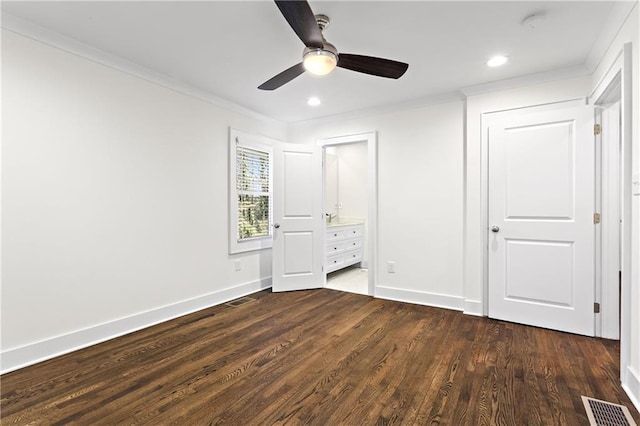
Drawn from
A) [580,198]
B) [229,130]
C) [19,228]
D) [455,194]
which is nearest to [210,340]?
[19,228]

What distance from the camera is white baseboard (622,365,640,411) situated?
1.77 meters

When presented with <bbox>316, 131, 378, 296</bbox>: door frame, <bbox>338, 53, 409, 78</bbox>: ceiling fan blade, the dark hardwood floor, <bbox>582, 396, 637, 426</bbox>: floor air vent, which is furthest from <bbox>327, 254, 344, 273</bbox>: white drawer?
<bbox>582, 396, 637, 426</bbox>: floor air vent

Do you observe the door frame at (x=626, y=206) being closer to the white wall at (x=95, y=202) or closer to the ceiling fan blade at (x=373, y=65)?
the ceiling fan blade at (x=373, y=65)

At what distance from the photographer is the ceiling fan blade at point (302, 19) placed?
154 centimetres

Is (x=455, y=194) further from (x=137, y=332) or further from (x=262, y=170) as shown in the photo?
(x=137, y=332)

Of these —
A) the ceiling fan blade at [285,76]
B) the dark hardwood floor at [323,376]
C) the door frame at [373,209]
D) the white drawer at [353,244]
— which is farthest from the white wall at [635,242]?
the white drawer at [353,244]

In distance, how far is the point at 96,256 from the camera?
8.64ft

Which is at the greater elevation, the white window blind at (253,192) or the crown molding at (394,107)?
the crown molding at (394,107)

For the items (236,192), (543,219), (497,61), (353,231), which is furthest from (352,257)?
(497,61)

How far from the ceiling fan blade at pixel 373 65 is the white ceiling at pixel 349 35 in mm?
268

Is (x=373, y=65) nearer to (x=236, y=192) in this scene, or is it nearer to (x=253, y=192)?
(x=236, y=192)

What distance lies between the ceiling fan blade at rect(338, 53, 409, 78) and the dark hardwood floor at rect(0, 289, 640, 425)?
2134 millimetres

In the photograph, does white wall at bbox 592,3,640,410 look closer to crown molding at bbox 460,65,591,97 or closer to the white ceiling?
the white ceiling

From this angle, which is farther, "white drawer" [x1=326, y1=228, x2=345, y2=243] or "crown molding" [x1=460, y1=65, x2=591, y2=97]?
"white drawer" [x1=326, y1=228, x2=345, y2=243]
